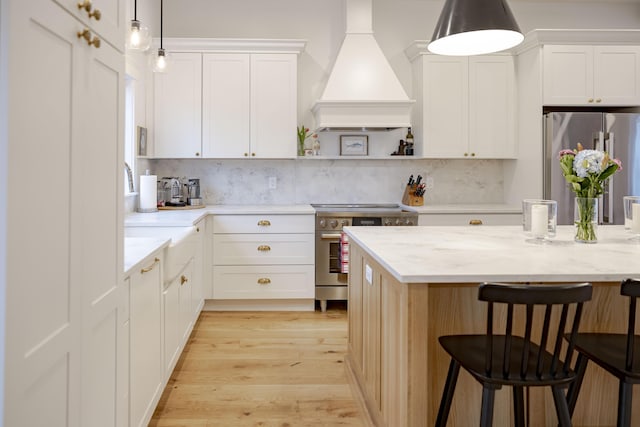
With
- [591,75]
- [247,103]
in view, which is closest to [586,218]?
[591,75]

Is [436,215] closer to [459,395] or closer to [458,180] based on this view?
[458,180]

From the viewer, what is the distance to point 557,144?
4.31 m

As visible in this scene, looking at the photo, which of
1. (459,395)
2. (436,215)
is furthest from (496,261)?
(436,215)

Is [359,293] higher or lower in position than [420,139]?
lower

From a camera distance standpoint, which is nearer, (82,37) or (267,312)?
(82,37)

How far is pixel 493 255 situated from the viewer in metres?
2.08

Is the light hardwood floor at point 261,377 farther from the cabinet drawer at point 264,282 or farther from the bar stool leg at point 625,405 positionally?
the bar stool leg at point 625,405

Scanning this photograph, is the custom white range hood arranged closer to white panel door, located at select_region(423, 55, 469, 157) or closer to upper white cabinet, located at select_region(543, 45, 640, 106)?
white panel door, located at select_region(423, 55, 469, 157)

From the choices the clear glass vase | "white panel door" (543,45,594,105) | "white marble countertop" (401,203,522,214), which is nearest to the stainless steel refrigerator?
"white panel door" (543,45,594,105)

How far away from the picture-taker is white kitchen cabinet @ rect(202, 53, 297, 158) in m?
4.55

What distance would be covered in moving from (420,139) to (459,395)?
121 inches

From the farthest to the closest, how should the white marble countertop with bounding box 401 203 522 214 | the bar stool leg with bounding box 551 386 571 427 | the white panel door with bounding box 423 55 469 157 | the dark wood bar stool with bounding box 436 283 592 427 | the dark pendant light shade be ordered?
the white panel door with bounding box 423 55 469 157, the white marble countertop with bounding box 401 203 522 214, the dark pendant light shade, the bar stool leg with bounding box 551 386 571 427, the dark wood bar stool with bounding box 436 283 592 427

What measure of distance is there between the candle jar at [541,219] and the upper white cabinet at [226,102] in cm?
258

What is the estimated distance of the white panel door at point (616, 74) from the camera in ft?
14.6
